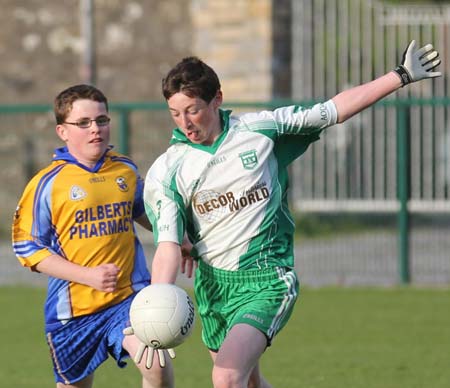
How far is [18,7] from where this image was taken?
19.6m

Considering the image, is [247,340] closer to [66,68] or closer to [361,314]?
[361,314]

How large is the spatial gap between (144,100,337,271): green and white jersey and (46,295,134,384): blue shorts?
0.70 meters

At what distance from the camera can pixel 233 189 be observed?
631cm

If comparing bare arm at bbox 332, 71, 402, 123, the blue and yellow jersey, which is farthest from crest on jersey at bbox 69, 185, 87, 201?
bare arm at bbox 332, 71, 402, 123

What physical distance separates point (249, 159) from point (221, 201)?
245 millimetres

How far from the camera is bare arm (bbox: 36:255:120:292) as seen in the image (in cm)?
647

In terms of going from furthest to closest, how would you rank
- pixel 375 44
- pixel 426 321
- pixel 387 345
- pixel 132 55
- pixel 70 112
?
pixel 132 55, pixel 375 44, pixel 426 321, pixel 387 345, pixel 70 112

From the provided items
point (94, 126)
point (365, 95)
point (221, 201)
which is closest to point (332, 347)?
point (94, 126)

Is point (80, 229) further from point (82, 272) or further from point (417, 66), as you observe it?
point (417, 66)

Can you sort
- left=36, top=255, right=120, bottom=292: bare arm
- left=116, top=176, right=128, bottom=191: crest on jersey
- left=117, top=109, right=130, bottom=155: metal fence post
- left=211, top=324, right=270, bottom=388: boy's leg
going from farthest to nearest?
1. left=117, top=109, right=130, bottom=155: metal fence post
2. left=116, top=176, right=128, bottom=191: crest on jersey
3. left=36, top=255, right=120, bottom=292: bare arm
4. left=211, top=324, right=270, bottom=388: boy's leg

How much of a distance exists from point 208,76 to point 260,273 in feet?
3.20

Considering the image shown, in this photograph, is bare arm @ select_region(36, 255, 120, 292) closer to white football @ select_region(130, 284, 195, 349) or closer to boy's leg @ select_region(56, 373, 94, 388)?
white football @ select_region(130, 284, 195, 349)

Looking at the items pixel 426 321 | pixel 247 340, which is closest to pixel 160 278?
pixel 247 340

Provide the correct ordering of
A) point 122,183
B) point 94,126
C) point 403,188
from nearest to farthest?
1. point 94,126
2. point 122,183
3. point 403,188
